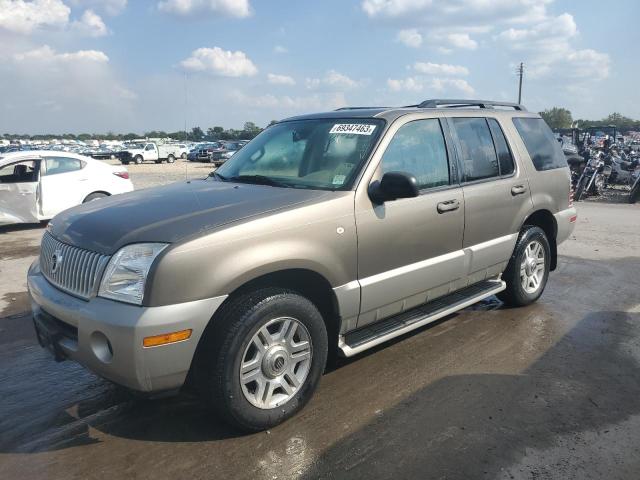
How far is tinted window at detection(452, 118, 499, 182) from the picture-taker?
15.2ft

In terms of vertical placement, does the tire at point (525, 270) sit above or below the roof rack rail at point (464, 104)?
below

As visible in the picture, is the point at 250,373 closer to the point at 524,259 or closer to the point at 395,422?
the point at 395,422

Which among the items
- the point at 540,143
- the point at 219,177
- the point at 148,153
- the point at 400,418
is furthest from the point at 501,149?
the point at 148,153

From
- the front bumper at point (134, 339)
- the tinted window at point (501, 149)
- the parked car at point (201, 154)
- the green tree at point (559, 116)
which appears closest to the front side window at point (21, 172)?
the front bumper at point (134, 339)

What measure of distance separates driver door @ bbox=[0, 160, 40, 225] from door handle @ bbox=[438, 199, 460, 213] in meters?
8.66

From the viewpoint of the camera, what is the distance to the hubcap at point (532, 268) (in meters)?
5.44

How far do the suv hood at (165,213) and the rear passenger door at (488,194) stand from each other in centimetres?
158

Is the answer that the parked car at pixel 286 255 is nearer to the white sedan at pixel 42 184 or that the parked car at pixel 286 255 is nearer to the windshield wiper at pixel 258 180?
the windshield wiper at pixel 258 180

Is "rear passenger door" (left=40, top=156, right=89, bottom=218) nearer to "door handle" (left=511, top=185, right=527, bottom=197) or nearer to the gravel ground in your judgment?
the gravel ground

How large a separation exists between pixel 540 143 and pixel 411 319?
8.76ft

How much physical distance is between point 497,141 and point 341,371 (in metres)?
2.58

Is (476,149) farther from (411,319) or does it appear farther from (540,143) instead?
(411,319)

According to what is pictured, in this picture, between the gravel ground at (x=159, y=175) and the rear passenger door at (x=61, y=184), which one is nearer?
the rear passenger door at (x=61, y=184)

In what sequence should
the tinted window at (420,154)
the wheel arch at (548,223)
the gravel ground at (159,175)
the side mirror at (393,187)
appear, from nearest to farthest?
the side mirror at (393,187) < the tinted window at (420,154) < the wheel arch at (548,223) < the gravel ground at (159,175)
